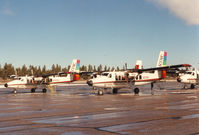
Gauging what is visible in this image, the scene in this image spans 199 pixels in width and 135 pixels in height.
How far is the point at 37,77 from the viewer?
44.9 meters

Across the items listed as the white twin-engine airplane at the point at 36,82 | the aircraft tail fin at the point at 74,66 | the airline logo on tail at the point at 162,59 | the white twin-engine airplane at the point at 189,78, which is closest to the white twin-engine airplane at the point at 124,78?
the white twin-engine airplane at the point at 189,78

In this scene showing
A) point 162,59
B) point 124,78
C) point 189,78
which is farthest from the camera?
point 162,59

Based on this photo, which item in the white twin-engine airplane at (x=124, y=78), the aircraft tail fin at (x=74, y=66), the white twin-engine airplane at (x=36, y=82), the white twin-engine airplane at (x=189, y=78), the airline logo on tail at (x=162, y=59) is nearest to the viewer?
the white twin-engine airplane at (x=124, y=78)

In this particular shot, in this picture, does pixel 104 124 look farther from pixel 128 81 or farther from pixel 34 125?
pixel 128 81

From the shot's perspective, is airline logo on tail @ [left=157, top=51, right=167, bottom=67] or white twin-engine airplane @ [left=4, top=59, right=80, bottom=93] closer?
white twin-engine airplane @ [left=4, top=59, right=80, bottom=93]

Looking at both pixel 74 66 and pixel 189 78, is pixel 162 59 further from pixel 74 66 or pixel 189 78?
pixel 74 66

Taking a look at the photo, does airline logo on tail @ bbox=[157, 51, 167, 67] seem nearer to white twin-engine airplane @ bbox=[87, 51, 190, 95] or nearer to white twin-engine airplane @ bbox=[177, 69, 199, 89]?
white twin-engine airplane @ bbox=[177, 69, 199, 89]

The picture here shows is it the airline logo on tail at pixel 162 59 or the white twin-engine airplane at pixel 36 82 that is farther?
the airline logo on tail at pixel 162 59

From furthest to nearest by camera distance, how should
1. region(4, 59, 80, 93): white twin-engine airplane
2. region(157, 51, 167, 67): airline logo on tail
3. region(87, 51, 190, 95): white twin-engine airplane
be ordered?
region(157, 51, 167, 67): airline logo on tail < region(4, 59, 80, 93): white twin-engine airplane < region(87, 51, 190, 95): white twin-engine airplane

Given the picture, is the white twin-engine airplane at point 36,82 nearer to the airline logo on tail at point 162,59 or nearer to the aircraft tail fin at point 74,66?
the aircraft tail fin at point 74,66

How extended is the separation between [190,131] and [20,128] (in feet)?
20.9

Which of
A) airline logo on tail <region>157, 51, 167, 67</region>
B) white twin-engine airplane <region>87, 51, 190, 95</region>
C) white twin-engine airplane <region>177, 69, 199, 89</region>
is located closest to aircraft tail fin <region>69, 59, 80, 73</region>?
airline logo on tail <region>157, 51, 167, 67</region>

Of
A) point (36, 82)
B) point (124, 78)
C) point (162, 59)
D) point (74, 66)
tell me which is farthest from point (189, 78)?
point (36, 82)

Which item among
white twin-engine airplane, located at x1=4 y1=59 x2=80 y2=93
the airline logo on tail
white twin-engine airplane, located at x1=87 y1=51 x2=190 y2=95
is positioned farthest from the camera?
the airline logo on tail
